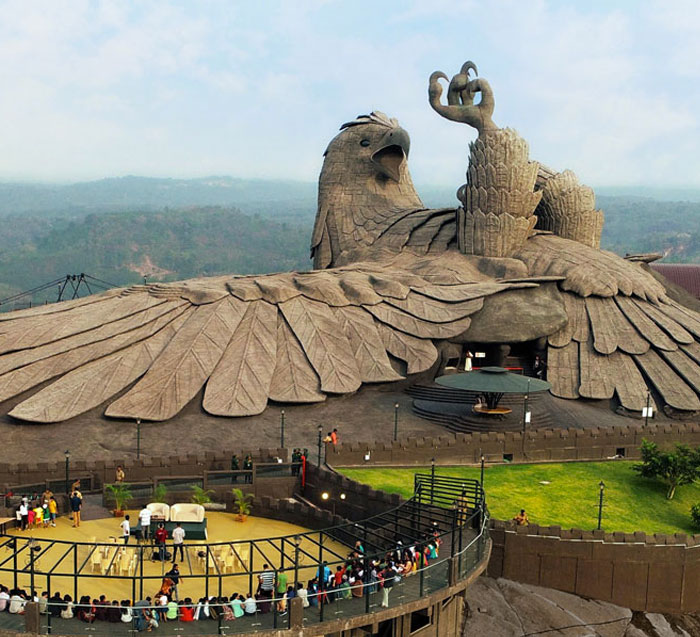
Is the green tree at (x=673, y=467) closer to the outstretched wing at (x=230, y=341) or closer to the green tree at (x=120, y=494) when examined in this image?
the outstretched wing at (x=230, y=341)

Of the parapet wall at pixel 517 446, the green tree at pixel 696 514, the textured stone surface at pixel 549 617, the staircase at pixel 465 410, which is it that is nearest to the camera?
the textured stone surface at pixel 549 617

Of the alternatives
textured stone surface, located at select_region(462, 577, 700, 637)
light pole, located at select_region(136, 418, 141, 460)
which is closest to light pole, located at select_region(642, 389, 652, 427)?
textured stone surface, located at select_region(462, 577, 700, 637)

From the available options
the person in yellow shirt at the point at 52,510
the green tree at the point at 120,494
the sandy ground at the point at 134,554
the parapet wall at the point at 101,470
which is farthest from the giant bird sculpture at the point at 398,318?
the sandy ground at the point at 134,554

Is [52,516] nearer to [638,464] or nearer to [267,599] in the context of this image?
[267,599]

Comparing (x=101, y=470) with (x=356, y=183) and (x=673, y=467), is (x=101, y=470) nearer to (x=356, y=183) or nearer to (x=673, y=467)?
(x=673, y=467)

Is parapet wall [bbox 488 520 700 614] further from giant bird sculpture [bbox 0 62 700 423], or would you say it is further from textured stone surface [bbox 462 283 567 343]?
textured stone surface [bbox 462 283 567 343]

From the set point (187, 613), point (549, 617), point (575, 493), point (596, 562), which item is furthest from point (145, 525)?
point (575, 493)

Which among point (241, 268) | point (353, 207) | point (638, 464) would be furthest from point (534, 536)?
point (241, 268)
